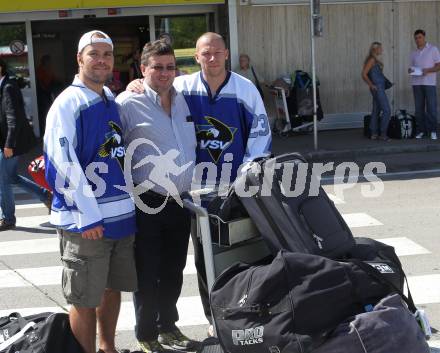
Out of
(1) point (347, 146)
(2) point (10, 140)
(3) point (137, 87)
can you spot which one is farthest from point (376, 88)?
(3) point (137, 87)

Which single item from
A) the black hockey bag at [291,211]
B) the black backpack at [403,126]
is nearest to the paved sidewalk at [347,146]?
the black backpack at [403,126]

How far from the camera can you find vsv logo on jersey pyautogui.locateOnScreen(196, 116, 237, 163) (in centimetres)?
499

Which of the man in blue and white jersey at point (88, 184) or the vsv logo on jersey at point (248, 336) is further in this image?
the man in blue and white jersey at point (88, 184)

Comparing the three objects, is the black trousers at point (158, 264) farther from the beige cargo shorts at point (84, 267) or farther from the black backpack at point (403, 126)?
the black backpack at point (403, 126)

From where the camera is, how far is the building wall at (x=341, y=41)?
1614cm

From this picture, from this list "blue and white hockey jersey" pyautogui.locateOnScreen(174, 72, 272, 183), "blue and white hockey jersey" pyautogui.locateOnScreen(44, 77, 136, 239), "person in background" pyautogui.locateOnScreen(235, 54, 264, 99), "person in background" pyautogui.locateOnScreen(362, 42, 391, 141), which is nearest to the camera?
"blue and white hockey jersey" pyautogui.locateOnScreen(44, 77, 136, 239)

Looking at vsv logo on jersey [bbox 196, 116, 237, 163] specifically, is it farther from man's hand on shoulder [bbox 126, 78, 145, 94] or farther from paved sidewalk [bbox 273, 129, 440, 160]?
paved sidewalk [bbox 273, 129, 440, 160]

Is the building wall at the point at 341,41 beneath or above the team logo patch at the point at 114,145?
above

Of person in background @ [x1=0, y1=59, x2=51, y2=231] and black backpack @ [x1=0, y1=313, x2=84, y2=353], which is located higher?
person in background @ [x1=0, y1=59, x2=51, y2=231]

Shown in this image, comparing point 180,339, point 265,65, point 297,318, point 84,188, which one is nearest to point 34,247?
point 180,339

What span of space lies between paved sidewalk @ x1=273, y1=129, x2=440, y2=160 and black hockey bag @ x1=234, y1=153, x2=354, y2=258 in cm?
910

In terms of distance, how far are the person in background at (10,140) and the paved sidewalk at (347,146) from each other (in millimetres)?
5743

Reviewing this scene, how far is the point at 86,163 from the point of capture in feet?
14.3

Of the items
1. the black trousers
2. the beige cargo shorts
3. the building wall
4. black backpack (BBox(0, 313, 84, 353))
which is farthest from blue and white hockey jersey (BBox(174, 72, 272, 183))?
the building wall
